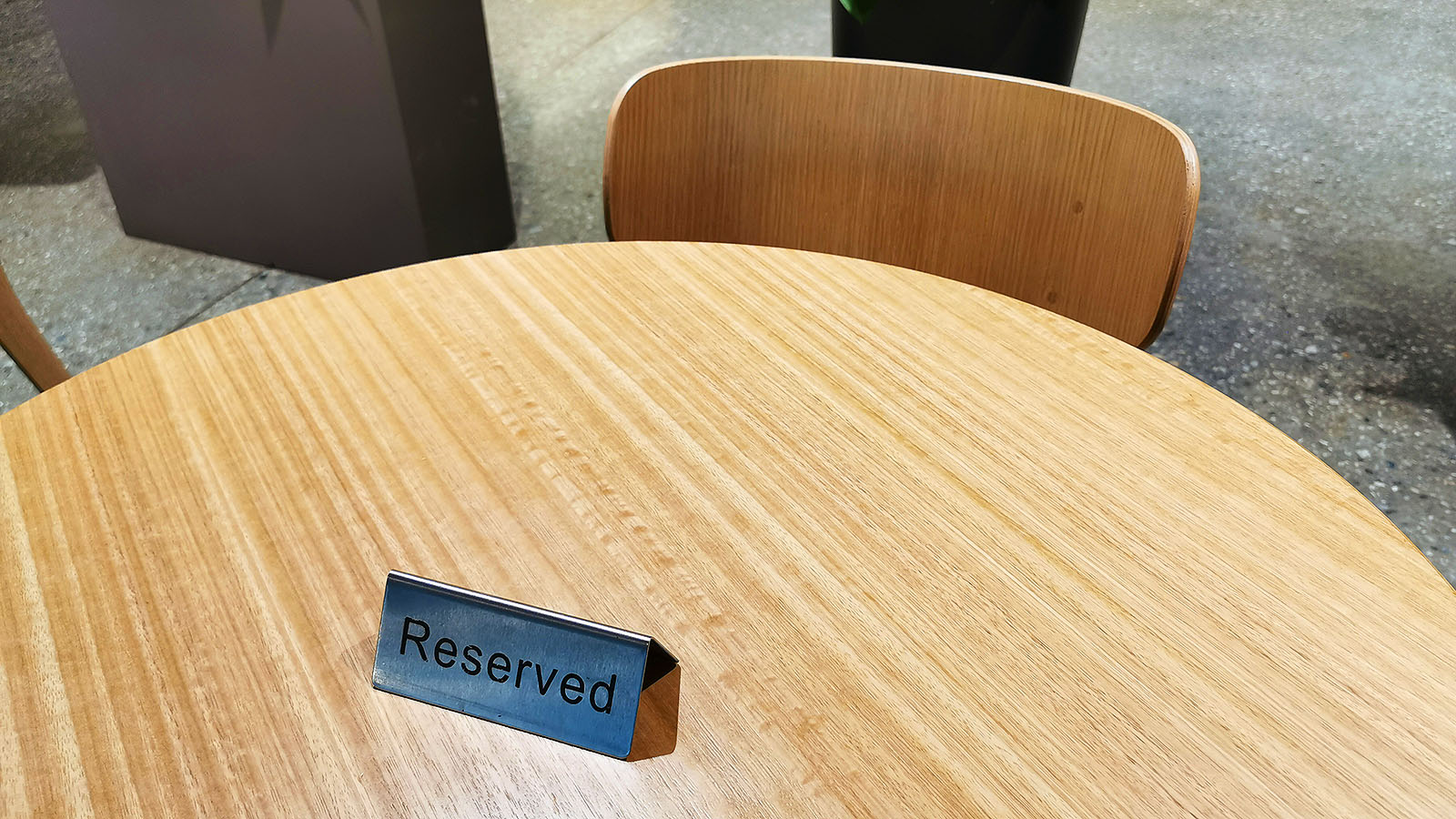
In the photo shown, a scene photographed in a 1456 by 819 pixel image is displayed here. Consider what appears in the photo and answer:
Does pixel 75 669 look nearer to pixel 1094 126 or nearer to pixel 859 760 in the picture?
pixel 859 760

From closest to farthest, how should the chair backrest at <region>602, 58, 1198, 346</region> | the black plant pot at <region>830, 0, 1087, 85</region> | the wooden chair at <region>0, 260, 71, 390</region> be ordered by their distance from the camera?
the chair backrest at <region>602, 58, 1198, 346</region>, the wooden chair at <region>0, 260, 71, 390</region>, the black plant pot at <region>830, 0, 1087, 85</region>

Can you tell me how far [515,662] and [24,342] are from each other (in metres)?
1.02

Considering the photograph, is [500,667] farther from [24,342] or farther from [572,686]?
[24,342]

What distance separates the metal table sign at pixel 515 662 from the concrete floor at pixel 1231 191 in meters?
1.53

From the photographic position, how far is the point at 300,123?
6.61ft

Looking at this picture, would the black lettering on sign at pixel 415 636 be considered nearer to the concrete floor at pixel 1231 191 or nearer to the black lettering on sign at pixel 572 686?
the black lettering on sign at pixel 572 686

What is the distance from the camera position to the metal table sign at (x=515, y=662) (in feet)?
1.80

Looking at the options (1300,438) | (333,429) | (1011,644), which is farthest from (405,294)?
(1300,438)

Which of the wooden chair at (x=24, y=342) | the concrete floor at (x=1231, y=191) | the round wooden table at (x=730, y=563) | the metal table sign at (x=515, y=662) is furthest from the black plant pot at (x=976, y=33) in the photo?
the metal table sign at (x=515, y=662)

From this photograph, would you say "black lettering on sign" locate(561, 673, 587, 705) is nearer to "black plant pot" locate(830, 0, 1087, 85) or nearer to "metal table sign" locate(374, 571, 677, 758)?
"metal table sign" locate(374, 571, 677, 758)

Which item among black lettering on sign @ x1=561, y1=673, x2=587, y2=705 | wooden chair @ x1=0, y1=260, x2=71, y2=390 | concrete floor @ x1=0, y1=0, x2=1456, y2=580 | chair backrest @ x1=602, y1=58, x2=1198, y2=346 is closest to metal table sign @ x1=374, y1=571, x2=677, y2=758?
black lettering on sign @ x1=561, y1=673, x2=587, y2=705

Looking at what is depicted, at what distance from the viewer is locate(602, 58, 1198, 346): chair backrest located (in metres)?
1.01

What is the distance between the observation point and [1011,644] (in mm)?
597

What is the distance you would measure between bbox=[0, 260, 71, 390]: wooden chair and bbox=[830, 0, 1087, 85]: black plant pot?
55.2 inches
